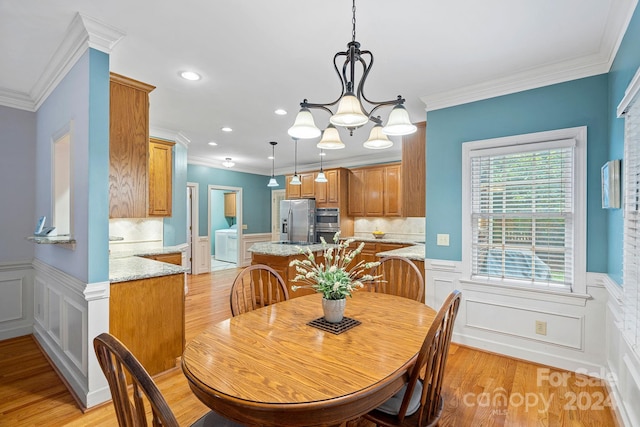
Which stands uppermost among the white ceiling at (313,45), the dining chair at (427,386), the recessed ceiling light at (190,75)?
the white ceiling at (313,45)

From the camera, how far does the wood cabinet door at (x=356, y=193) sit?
6.34 meters

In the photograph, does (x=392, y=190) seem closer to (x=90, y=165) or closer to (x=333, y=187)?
(x=333, y=187)

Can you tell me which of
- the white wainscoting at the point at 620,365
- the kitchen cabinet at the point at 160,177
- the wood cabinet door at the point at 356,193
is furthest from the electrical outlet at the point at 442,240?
the kitchen cabinet at the point at 160,177

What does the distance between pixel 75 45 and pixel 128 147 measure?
75 cm

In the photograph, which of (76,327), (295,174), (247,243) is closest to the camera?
(76,327)

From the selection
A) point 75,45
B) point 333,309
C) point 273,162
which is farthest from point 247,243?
point 333,309

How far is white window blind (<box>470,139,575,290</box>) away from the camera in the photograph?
101 inches

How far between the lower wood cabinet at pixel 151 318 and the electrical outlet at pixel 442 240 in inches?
97.6

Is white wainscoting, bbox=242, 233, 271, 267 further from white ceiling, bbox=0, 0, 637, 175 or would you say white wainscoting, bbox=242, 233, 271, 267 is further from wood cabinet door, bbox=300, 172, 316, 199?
white ceiling, bbox=0, 0, 637, 175

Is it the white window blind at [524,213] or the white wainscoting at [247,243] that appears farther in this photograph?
the white wainscoting at [247,243]

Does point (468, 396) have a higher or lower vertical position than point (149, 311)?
lower

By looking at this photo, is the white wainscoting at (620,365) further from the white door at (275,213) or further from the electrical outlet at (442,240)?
the white door at (275,213)

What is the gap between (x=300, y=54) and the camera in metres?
2.31

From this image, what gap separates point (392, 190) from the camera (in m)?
5.91
